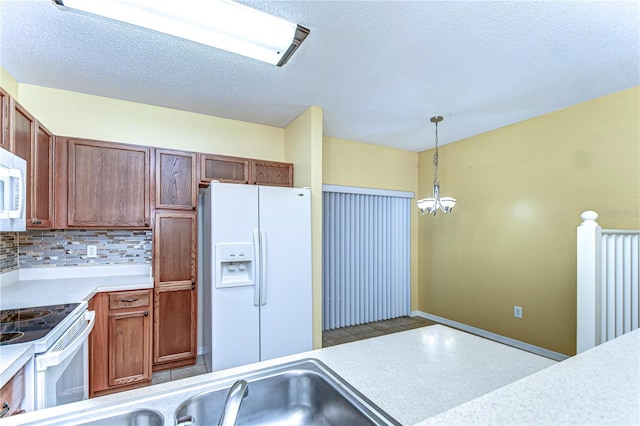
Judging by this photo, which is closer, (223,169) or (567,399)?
(567,399)

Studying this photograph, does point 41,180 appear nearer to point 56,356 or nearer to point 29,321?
point 29,321

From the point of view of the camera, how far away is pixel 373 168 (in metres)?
4.30

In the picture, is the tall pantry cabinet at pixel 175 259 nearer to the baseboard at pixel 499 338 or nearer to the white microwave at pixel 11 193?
the white microwave at pixel 11 193

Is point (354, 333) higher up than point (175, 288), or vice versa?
point (175, 288)

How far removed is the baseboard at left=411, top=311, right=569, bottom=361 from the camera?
2.99 m

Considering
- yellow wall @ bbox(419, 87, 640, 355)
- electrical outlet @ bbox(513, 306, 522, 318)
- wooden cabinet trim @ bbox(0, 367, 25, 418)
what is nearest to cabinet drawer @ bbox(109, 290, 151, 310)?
wooden cabinet trim @ bbox(0, 367, 25, 418)

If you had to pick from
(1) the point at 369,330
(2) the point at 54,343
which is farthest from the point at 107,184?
(1) the point at 369,330

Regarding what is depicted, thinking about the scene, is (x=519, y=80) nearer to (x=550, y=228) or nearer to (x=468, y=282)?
(x=550, y=228)

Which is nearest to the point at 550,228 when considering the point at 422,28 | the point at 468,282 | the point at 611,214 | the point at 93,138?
the point at 611,214

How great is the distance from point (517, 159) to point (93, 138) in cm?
435

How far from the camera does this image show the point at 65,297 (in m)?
1.91

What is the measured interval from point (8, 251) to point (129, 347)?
3.92 ft

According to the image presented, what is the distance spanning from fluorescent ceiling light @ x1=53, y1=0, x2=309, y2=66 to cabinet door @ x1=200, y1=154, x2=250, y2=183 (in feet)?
4.06

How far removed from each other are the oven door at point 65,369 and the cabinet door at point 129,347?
0.41 metres
